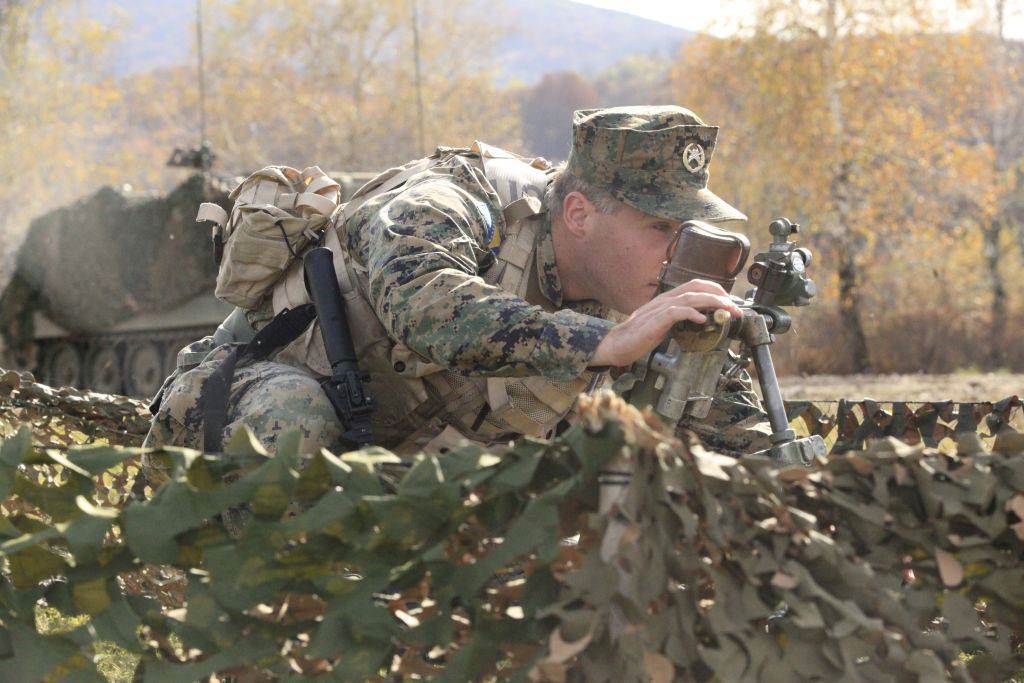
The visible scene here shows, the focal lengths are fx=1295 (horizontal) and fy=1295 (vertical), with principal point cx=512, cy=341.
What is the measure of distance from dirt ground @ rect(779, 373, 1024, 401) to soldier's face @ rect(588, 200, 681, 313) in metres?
6.61

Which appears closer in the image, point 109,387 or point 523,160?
point 523,160

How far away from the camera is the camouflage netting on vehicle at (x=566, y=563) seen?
1.73 m

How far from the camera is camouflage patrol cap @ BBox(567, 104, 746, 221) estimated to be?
10.7ft

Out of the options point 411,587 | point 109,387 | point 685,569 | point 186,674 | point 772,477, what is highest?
point 772,477

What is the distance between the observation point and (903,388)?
12594mm

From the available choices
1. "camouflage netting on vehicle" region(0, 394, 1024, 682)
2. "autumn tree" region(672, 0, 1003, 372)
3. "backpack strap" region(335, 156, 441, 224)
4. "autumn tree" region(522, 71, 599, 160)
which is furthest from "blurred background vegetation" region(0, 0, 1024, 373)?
"autumn tree" region(522, 71, 599, 160)

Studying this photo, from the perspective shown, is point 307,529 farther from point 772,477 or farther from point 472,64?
point 472,64

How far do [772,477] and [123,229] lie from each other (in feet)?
53.4

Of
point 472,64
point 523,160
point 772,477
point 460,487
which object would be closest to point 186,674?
point 460,487

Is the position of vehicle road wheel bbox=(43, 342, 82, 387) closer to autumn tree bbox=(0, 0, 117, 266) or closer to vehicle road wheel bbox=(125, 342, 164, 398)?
vehicle road wheel bbox=(125, 342, 164, 398)

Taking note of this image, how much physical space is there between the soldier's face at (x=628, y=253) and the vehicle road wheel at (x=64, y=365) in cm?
1705

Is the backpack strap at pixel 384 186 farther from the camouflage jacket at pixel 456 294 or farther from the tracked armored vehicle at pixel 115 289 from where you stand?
the tracked armored vehicle at pixel 115 289

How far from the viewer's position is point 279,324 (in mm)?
3604

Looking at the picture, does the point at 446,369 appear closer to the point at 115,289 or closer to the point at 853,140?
the point at 115,289
